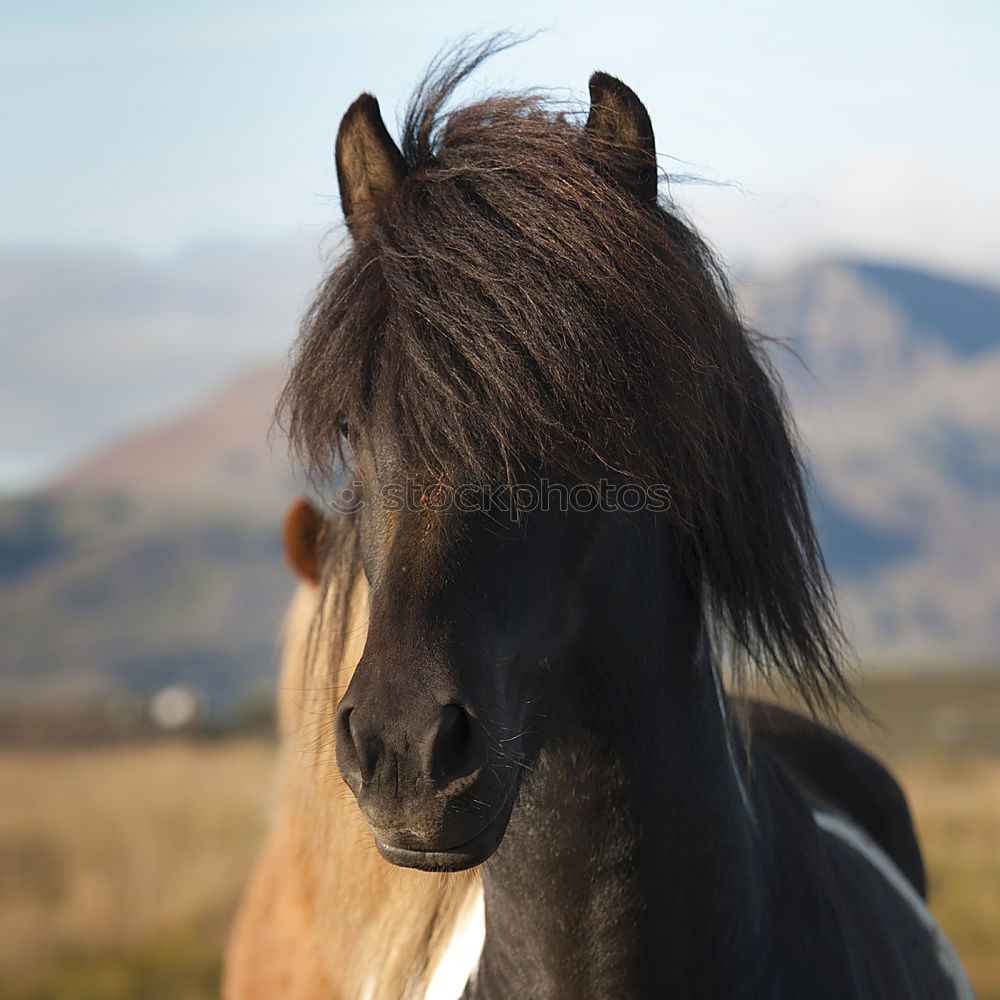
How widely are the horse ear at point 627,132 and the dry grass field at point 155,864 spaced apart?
1.11 metres

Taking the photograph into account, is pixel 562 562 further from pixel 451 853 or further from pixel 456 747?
pixel 451 853

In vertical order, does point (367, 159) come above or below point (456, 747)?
above

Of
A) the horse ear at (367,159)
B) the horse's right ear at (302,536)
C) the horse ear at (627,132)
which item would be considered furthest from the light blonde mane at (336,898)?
the horse ear at (627,132)

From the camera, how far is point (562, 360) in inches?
70.8

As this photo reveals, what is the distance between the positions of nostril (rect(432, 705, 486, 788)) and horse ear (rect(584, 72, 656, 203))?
97 centimetres

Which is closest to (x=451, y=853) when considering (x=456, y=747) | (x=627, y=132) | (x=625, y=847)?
(x=456, y=747)

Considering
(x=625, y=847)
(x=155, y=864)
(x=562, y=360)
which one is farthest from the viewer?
(x=155, y=864)

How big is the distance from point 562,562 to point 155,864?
10188 mm

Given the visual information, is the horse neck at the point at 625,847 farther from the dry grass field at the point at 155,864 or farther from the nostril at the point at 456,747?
the dry grass field at the point at 155,864

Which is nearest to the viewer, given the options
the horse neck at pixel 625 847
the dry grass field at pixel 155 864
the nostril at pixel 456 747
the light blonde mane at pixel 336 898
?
the nostril at pixel 456 747

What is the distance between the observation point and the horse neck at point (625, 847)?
1.91m

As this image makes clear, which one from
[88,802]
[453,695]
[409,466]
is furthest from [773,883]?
[88,802]

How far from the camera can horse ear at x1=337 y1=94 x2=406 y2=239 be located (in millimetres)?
2111

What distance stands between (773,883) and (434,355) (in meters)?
1.18
